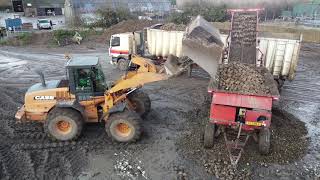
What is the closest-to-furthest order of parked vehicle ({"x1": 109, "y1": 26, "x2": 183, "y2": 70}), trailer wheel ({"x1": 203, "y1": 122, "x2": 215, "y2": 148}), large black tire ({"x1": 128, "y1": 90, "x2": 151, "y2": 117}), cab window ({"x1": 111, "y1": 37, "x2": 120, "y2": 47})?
trailer wheel ({"x1": 203, "y1": 122, "x2": 215, "y2": 148})
large black tire ({"x1": 128, "y1": 90, "x2": 151, "y2": 117})
parked vehicle ({"x1": 109, "y1": 26, "x2": 183, "y2": 70})
cab window ({"x1": 111, "y1": 37, "x2": 120, "y2": 47})

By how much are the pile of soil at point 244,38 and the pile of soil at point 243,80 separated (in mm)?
2611

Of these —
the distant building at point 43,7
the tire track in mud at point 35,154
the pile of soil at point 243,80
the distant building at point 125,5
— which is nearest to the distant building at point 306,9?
the distant building at point 125,5

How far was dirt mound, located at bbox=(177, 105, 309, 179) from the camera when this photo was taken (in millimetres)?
7808

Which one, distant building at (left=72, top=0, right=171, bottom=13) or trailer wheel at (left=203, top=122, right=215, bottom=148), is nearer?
trailer wheel at (left=203, top=122, right=215, bottom=148)

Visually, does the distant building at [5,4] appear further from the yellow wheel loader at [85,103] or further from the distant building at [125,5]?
the yellow wheel loader at [85,103]

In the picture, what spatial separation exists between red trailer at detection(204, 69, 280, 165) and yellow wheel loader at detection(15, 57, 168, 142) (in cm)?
172

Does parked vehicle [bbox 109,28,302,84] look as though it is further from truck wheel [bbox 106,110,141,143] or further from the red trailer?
the red trailer

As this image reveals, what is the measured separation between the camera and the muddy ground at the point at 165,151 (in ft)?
25.5

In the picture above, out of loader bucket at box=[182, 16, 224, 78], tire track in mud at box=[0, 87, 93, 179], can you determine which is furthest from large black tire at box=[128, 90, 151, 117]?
loader bucket at box=[182, 16, 224, 78]

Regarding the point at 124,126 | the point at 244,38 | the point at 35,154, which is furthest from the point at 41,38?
the point at 124,126

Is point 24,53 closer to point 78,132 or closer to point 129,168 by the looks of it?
point 78,132

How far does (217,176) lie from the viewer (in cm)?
759

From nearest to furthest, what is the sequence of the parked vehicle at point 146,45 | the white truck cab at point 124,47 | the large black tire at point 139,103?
the large black tire at point 139,103 → the parked vehicle at point 146,45 → the white truck cab at point 124,47

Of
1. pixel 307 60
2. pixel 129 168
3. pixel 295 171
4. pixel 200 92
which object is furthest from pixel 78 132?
pixel 307 60
